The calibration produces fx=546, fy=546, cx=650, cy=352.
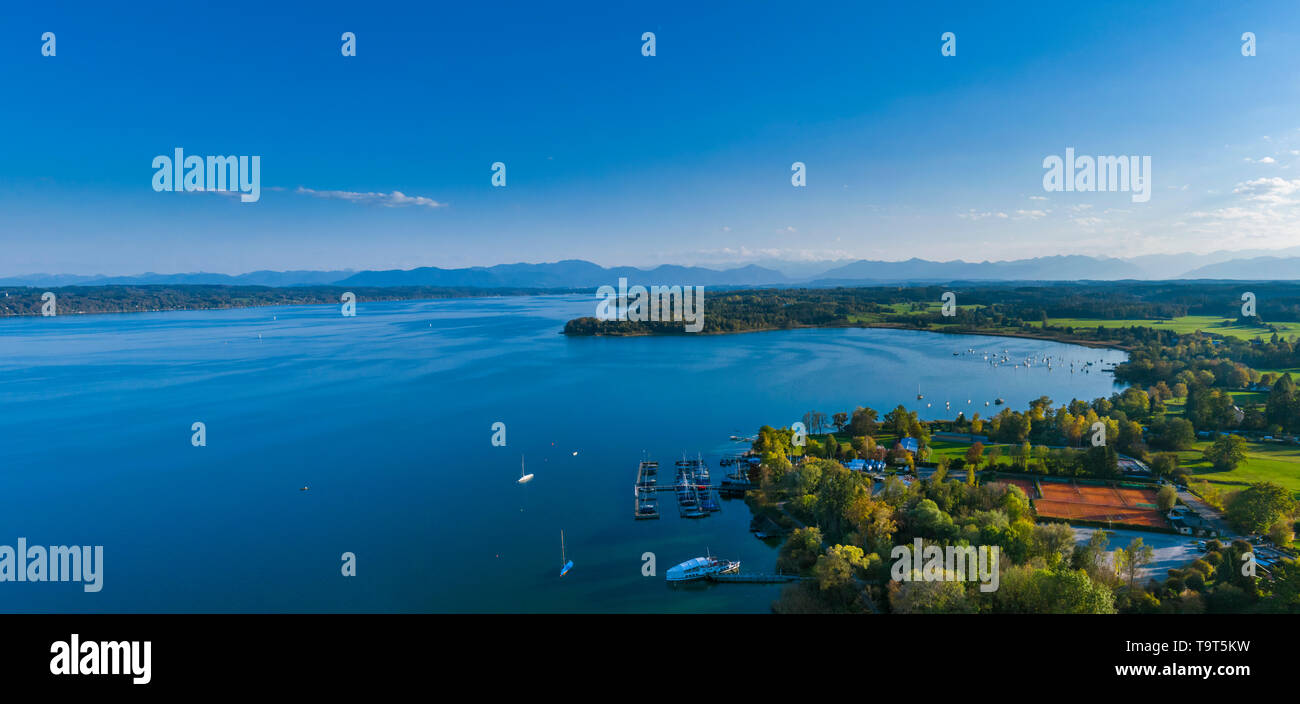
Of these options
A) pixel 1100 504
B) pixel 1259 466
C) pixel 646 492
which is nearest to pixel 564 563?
pixel 646 492

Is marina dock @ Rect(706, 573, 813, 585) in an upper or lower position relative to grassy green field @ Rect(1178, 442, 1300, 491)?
lower

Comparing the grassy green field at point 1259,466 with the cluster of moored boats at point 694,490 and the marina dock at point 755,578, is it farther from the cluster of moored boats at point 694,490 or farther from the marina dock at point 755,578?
the cluster of moored boats at point 694,490

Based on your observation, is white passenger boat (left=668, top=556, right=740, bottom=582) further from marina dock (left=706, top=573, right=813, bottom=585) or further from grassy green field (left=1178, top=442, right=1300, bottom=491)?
grassy green field (left=1178, top=442, right=1300, bottom=491)

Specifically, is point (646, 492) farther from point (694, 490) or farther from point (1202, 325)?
point (1202, 325)

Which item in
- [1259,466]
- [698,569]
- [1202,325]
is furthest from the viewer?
[1202,325]

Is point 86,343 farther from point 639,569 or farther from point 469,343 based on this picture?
point 639,569

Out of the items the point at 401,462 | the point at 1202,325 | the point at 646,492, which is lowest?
the point at 646,492

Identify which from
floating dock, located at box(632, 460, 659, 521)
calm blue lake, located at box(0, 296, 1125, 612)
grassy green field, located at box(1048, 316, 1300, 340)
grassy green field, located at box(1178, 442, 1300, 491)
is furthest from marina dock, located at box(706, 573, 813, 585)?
grassy green field, located at box(1048, 316, 1300, 340)
